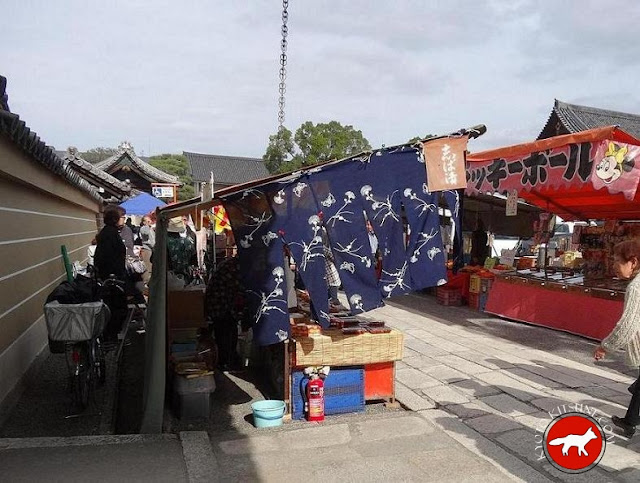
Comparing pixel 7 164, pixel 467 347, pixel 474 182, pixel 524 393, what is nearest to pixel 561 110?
pixel 474 182

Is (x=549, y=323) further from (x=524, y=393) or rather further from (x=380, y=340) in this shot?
(x=380, y=340)

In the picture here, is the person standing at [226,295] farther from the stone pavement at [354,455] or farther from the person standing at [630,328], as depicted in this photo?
the person standing at [630,328]

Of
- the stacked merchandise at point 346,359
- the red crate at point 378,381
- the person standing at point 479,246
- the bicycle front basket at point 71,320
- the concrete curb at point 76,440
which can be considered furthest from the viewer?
the person standing at point 479,246

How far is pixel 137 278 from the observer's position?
1055 centimetres

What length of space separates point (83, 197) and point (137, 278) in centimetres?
355

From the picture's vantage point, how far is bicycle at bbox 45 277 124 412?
5.01 m

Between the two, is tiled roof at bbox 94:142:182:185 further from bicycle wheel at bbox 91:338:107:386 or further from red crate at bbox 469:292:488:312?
bicycle wheel at bbox 91:338:107:386

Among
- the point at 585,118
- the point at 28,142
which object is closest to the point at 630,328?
the point at 28,142

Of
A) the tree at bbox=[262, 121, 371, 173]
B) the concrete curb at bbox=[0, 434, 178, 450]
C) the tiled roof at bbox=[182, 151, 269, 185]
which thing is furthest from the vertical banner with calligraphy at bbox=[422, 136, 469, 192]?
the tiled roof at bbox=[182, 151, 269, 185]

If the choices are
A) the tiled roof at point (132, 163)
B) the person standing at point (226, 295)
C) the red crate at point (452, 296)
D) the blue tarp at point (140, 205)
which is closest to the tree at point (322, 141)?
the tiled roof at point (132, 163)

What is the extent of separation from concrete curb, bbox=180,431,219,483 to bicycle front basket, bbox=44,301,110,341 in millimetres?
1473

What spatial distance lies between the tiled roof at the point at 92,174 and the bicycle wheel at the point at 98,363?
9577 millimetres

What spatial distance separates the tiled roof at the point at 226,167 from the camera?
5581 centimetres

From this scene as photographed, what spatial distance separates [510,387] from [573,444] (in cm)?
192
